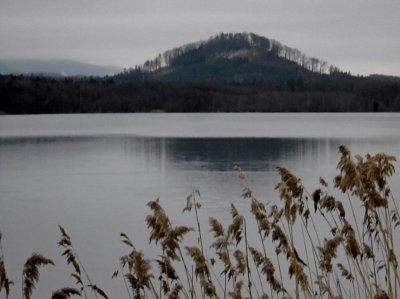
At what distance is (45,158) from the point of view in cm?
2788

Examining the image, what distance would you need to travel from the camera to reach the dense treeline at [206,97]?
5418 inches

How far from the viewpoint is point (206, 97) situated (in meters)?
149

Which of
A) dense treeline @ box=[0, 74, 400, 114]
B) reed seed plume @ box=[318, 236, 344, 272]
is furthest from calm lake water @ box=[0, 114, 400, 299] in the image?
dense treeline @ box=[0, 74, 400, 114]

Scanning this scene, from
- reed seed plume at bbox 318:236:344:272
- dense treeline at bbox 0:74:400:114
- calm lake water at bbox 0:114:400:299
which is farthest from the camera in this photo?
dense treeline at bbox 0:74:400:114

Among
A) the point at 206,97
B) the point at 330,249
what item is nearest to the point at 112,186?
the point at 330,249

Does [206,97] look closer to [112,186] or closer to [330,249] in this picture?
[112,186]

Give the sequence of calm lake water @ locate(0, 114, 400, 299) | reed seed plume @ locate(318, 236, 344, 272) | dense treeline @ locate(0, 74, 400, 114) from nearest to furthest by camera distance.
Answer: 1. reed seed plume @ locate(318, 236, 344, 272)
2. calm lake water @ locate(0, 114, 400, 299)
3. dense treeline @ locate(0, 74, 400, 114)

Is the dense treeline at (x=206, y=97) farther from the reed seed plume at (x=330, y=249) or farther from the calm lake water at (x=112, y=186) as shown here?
the reed seed plume at (x=330, y=249)

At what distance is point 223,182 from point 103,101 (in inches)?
4903

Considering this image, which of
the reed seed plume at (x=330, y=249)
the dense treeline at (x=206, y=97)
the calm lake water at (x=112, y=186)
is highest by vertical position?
the dense treeline at (x=206, y=97)

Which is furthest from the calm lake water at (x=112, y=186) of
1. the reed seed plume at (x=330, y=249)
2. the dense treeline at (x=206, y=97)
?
the dense treeline at (x=206, y=97)

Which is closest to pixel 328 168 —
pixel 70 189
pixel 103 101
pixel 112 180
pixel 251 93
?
pixel 112 180

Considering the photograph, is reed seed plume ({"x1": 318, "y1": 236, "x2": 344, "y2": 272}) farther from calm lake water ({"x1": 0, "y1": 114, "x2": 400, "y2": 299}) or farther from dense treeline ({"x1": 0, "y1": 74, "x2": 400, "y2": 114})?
dense treeline ({"x1": 0, "y1": 74, "x2": 400, "y2": 114})

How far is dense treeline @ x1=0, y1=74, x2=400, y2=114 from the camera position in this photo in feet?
452
